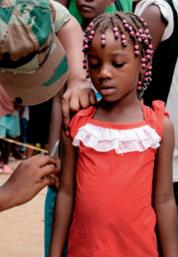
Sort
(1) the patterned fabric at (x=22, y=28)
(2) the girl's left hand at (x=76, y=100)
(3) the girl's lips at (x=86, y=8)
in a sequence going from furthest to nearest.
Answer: (3) the girl's lips at (x=86, y=8) → (2) the girl's left hand at (x=76, y=100) → (1) the patterned fabric at (x=22, y=28)

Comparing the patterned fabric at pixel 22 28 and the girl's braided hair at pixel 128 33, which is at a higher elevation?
the patterned fabric at pixel 22 28

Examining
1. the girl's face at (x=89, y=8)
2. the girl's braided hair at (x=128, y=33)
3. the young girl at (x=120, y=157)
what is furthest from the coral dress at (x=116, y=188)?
the girl's face at (x=89, y=8)

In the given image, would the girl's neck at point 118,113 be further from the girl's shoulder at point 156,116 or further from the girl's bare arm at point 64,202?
the girl's bare arm at point 64,202


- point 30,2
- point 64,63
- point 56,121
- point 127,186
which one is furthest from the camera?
point 56,121

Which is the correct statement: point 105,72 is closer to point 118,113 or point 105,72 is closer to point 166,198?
point 118,113

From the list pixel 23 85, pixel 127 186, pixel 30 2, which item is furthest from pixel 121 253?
pixel 30 2

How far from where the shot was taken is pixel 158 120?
282cm

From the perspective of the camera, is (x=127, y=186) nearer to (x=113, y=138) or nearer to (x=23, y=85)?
(x=113, y=138)

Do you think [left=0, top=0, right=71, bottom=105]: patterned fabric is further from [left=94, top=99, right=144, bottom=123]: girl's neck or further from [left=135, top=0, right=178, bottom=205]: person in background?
[left=135, top=0, right=178, bottom=205]: person in background

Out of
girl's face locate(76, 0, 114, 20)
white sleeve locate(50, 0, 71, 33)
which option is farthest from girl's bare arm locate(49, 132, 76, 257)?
girl's face locate(76, 0, 114, 20)

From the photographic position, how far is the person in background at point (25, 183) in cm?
287

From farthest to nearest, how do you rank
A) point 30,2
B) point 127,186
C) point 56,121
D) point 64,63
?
1. point 56,121
2. point 64,63
3. point 127,186
4. point 30,2

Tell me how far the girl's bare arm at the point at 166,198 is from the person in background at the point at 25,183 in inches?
15.8

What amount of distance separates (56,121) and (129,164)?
790 millimetres
